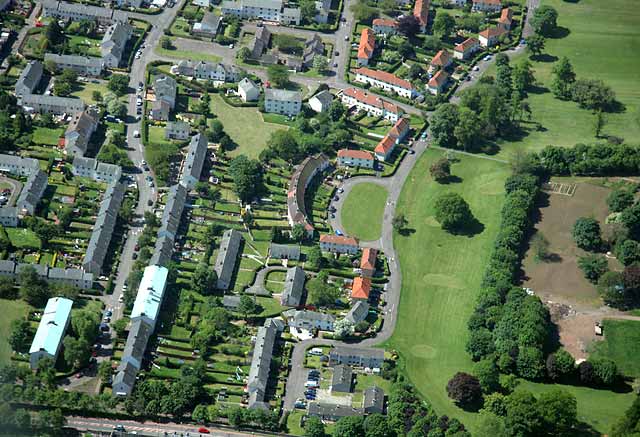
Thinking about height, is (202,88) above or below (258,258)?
above

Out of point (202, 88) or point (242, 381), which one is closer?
point (242, 381)

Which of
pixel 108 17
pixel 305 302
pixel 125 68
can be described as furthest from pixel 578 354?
pixel 108 17

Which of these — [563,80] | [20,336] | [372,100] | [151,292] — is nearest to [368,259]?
[151,292]

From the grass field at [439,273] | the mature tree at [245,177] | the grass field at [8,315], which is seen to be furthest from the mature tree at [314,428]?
the mature tree at [245,177]

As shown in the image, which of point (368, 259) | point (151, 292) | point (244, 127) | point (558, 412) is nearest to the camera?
point (558, 412)

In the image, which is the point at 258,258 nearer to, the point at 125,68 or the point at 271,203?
the point at 271,203

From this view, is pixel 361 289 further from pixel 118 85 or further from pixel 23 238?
pixel 118 85
